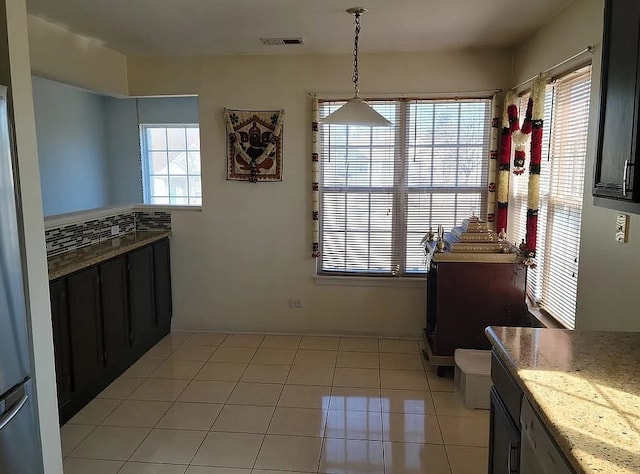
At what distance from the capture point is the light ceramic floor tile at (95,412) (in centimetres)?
306

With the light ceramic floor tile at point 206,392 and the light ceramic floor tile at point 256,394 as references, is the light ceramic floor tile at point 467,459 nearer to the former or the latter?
the light ceramic floor tile at point 256,394

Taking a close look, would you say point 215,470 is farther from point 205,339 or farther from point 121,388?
point 205,339

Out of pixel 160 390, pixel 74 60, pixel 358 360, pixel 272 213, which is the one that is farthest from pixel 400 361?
pixel 74 60

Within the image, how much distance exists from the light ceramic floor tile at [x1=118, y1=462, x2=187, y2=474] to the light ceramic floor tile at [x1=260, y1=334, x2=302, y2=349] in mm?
1776

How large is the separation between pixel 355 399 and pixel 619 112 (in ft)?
7.76

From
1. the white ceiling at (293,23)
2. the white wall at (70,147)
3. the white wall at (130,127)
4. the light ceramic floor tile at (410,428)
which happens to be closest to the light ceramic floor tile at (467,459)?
the light ceramic floor tile at (410,428)

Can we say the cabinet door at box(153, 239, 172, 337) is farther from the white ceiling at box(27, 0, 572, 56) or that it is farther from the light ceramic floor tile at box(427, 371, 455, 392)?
the light ceramic floor tile at box(427, 371, 455, 392)

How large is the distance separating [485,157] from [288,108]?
174 cm

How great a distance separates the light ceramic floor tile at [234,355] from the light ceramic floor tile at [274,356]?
6 cm

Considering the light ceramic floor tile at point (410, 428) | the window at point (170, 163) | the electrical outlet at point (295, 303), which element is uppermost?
the window at point (170, 163)

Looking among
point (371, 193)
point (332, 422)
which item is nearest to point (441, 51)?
point (371, 193)

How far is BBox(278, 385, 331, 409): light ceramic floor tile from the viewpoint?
327 centimetres

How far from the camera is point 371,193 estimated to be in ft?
14.4

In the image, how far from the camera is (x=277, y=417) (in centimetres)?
311
